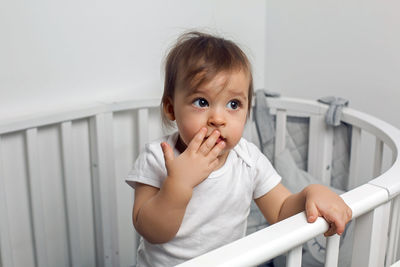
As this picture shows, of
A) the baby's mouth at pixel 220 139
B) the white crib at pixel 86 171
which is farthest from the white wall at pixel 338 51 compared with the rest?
the baby's mouth at pixel 220 139

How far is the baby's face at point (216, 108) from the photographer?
0.71 metres

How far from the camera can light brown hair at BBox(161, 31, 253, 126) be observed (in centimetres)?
72

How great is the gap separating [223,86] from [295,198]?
9.1 inches

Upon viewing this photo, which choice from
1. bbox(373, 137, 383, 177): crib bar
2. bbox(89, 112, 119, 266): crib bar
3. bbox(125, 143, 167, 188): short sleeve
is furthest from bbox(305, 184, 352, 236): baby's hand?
bbox(89, 112, 119, 266): crib bar

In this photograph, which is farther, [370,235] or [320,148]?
[320,148]

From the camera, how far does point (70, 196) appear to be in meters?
1.17

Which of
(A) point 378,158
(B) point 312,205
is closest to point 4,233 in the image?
(B) point 312,205

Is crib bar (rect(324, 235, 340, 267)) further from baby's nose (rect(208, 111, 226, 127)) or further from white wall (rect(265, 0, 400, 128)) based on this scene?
white wall (rect(265, 0, 400, 128))

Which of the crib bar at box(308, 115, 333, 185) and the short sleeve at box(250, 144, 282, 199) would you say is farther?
the crib bar at box(308, 115, 333, 185)

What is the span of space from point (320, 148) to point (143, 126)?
1.53 ft

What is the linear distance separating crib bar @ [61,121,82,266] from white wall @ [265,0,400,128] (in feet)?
2.40

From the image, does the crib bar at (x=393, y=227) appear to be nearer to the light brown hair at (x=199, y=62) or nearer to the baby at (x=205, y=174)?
the baby at (x=205, y=174)

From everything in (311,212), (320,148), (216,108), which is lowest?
(320,148)

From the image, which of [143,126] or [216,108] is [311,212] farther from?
[143,126]
